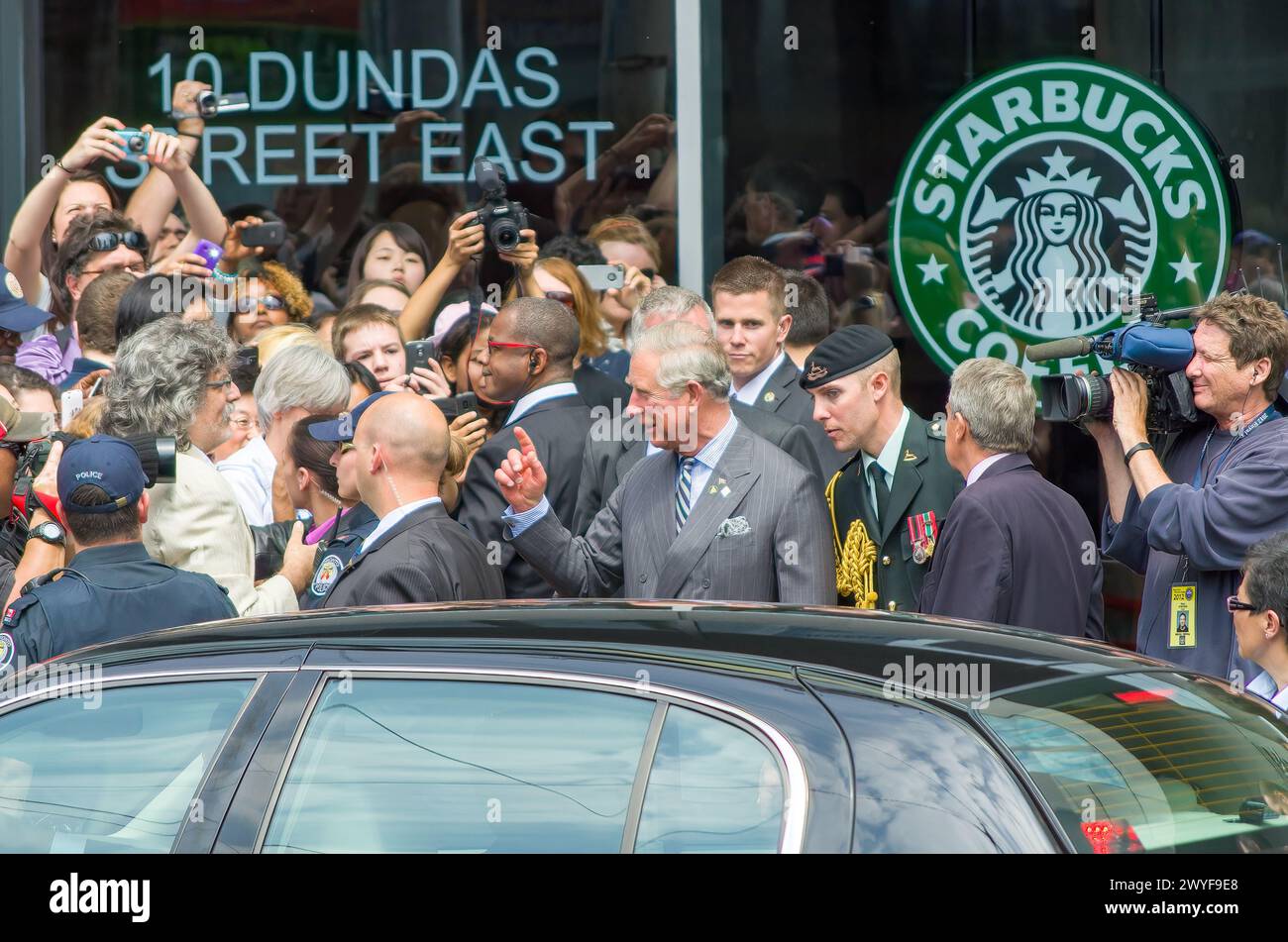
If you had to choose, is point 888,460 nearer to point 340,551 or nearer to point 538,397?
point 538,397

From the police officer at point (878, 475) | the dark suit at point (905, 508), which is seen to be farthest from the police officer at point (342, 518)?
the dark suit at point (905, 508)

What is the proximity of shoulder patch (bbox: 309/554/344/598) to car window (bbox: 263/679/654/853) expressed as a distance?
75.8 inches

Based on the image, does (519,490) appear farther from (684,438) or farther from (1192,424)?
(1192,424)

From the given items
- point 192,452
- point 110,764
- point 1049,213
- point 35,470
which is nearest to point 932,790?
point 110,764

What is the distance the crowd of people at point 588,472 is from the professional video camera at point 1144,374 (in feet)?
0.19

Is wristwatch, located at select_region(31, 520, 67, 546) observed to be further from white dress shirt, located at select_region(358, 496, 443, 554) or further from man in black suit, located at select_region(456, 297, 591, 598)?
man in black suit, located at select_region(456, 297, 591, 598)

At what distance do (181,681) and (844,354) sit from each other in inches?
124

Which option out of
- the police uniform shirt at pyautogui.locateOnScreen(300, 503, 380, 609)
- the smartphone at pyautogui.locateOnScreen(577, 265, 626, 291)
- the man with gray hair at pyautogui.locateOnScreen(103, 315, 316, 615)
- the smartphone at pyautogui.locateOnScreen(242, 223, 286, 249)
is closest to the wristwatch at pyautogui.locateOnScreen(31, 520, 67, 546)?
the man with gray hair at pyautogui.locateOnScreen(103, 315, 316, 615)

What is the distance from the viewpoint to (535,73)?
8.70 metres

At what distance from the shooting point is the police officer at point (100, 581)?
4.38 meters

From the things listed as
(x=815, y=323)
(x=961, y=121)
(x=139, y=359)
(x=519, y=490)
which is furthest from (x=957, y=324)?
(x=139, y=359)
